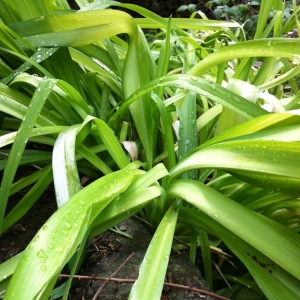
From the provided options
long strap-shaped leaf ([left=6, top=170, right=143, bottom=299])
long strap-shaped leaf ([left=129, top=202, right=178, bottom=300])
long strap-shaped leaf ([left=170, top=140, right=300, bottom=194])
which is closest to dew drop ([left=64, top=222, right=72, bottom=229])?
long strap-shaped leaf ([left=6, top=170, right=143, bottom=299])

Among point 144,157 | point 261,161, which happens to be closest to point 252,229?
point 261,161

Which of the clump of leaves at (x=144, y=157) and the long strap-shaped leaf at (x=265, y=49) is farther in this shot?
the long strap-shaped leaf at (x=265, y=49)

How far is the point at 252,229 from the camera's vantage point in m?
0.53

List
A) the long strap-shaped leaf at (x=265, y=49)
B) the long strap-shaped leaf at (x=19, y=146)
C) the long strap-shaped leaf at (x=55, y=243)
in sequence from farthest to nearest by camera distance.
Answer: the long strap-shaped leaf at (x=265, y=49), the long strap-shaped leaf at (x=19, y=146), the long strap-shaped leaf at (x=55, y=243)

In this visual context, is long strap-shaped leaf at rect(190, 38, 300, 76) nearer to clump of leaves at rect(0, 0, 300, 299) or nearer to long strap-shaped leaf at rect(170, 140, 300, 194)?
clump of leaves at rect(0, 0, 300, 299)

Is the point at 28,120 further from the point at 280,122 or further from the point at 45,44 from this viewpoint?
the point at 280,122

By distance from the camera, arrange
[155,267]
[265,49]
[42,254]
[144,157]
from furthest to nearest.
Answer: [144,157] < [265,49] < [155,267] < [42,254]

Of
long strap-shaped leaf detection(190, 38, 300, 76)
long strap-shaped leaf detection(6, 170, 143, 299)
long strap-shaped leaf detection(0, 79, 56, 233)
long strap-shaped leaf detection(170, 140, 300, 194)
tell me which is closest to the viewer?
long strap-shaped leaf detection(6, 170, 143, 299)

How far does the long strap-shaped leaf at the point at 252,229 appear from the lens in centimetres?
52

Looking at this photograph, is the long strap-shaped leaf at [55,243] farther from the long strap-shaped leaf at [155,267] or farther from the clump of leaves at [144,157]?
the long strap-shaped leaf at [155,267]

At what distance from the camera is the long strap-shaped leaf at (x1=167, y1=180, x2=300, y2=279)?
516mm

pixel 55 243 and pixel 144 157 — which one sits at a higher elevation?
pixel 55 243

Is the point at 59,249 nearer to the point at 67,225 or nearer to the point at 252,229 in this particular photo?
the point at 67,225

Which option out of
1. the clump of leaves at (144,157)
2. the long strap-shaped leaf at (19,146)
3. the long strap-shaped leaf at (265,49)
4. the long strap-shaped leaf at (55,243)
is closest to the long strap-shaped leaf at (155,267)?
the clump of leaves at (144,157)
